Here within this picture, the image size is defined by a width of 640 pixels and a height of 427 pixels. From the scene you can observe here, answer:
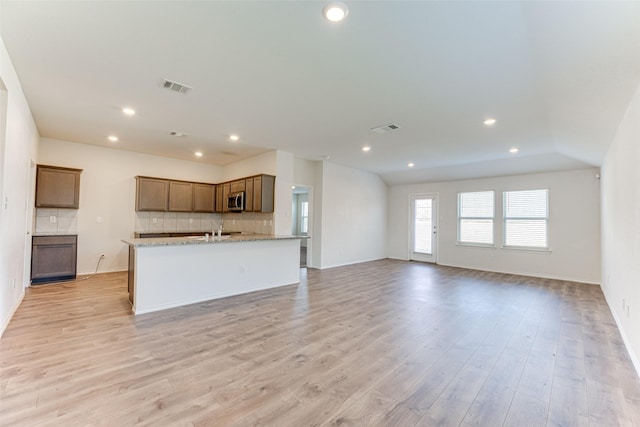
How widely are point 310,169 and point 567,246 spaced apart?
5.93 m

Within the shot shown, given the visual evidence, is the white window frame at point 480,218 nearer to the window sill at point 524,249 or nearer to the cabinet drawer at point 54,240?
the window sill at point 524,249

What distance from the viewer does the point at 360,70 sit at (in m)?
2.75

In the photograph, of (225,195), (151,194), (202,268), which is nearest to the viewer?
(202,268)

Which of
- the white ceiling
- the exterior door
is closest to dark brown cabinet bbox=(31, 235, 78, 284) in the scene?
the white ceiling

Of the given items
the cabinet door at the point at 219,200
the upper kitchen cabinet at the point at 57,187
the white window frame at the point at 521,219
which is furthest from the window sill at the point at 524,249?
the upper kitchen cabinet at the point at 57,187

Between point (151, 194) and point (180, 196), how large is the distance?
616mm

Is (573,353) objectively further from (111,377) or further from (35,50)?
(35,50)

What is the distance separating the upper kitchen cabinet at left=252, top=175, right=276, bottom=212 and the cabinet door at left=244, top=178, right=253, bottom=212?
4.8 inches

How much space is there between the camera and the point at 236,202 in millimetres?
6480

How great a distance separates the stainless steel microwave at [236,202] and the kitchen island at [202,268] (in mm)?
1644

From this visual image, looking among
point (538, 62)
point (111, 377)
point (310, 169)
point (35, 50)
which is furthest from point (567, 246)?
point (35, 50)

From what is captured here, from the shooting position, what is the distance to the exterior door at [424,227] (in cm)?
834

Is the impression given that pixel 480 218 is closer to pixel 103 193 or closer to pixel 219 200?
pixel 219 200

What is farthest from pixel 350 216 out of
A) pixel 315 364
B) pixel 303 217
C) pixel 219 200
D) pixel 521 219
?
pixel 315 364
